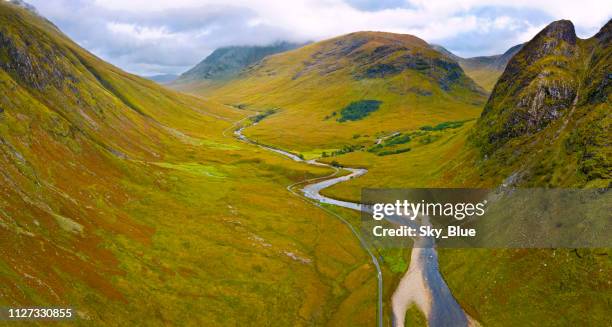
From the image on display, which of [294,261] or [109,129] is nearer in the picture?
[294,261]

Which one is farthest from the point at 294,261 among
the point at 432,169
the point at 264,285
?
the point at 432,169

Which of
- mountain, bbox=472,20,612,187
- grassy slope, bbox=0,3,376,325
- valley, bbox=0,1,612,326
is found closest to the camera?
grassy slope, bbox=0,3,376,325

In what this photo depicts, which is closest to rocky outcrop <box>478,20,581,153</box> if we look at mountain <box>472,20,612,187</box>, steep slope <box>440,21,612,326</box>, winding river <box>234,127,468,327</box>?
A: mountain <box>472,20,612,187</box>

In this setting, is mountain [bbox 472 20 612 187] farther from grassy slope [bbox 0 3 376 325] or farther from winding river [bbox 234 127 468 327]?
grassy slope [bbox 0 3 376 325]

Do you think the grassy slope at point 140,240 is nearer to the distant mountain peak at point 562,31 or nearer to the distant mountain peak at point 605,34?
the distant mountain peak at point 605,34

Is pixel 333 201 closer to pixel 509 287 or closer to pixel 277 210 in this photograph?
pixel 277 210

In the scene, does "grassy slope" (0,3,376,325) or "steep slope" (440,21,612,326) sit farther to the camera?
"steep slope" (440,21,612,326)
